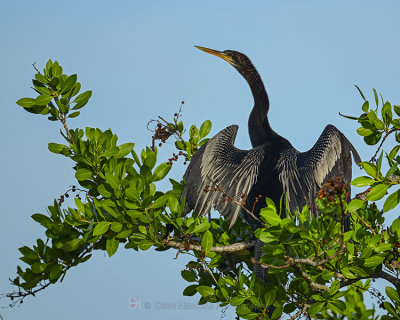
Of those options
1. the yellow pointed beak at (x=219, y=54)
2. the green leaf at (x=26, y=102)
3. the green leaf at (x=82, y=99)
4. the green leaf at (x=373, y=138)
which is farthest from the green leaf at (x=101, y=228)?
the yellow pointed beak at (x=219, y=54)

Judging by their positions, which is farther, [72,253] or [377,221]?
[377,221]

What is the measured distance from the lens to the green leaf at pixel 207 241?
17.1 ft

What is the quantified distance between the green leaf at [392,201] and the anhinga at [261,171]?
0.96 meters

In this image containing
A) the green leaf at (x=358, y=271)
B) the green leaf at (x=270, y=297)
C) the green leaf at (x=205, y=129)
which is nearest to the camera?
the green leaf at (x=358, y=271)

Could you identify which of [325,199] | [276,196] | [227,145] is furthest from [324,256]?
[227,145]

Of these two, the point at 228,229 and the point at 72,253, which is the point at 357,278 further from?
the point at 72,253

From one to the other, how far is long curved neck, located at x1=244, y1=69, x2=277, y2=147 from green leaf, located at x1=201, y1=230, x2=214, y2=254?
205 centimetres

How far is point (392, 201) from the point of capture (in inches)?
190

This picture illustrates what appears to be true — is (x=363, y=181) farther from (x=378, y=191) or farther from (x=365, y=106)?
(x=365, y=106)

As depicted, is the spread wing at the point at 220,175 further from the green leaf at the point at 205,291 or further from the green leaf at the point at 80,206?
the green leaf at the point at 80,206

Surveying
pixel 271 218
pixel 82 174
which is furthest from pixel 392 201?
pixel 82 174

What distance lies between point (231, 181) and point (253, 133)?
1110 mm

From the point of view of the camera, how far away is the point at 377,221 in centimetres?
601

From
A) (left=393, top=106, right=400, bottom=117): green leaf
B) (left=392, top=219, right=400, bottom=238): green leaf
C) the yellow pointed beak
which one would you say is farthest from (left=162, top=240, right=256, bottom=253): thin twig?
the yellow pointed beak
